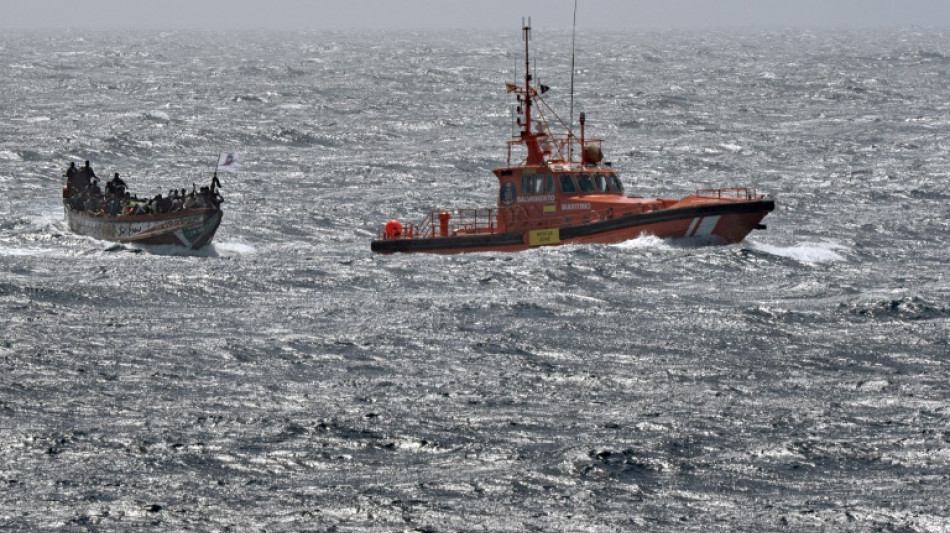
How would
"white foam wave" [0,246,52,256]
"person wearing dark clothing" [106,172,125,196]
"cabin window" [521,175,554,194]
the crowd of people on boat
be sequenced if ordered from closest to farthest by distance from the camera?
1. "white foam wave" [0,246,52,256]
2. "cabin window" [521,175,554,194]
3. the crowd of people on boat
4. "person wearing dark clothing" [106,172,125,196]

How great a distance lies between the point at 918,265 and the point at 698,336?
12389 mm

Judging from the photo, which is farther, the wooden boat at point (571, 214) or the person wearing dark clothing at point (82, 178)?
the person wearing dark clothing at point (82, 178)

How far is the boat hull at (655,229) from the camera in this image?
4528 cm

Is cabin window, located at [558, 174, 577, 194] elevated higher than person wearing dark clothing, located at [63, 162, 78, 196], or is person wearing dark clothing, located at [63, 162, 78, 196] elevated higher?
cabin window, located at [558, 174, 577, 194]

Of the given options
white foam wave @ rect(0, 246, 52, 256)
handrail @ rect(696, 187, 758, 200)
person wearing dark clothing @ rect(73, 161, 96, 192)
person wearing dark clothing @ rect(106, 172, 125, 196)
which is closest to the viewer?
handrail @ rect(696, 187, 758, 200)

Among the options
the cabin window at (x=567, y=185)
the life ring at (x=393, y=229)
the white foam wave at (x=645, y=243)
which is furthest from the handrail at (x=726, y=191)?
the life ring at (x=393, y=229)

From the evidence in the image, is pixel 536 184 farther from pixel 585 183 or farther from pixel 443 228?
pixel 443 228

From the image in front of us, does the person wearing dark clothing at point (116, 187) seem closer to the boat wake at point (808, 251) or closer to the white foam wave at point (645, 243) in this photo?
the white foam wave at point (645, 243)

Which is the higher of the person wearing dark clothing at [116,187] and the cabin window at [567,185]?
the cabin window at [567,185]

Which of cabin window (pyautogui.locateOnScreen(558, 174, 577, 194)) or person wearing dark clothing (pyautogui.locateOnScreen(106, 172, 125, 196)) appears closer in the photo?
cabin window (pyautogui.locateOnScreen(558, 174, 577, 194))

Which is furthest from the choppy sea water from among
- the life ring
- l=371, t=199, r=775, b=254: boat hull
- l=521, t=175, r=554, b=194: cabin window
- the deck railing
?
l=521, t=175, r=554, b=194: cabin window

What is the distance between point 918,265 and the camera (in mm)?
42625

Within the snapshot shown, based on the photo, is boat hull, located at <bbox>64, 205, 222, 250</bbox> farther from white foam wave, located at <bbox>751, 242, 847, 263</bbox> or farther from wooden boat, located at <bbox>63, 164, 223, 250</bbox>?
white foam wave, located at <bbox>751, 242, 847, 263</bbox>

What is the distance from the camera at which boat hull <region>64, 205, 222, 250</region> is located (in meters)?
49.3
